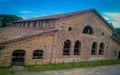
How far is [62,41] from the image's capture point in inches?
1027

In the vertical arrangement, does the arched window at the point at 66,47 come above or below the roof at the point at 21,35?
below

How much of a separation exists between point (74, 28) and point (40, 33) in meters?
6.63

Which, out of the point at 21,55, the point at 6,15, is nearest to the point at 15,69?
the point at 21,55

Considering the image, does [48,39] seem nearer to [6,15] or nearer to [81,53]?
[81,53]

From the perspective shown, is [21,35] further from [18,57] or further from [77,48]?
[77,48]

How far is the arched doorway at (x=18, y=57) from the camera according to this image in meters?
21.4

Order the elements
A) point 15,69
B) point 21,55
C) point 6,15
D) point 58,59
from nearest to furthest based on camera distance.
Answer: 1. point 15,69
2. point 21,55
3. point 58,59
4. point 6,15

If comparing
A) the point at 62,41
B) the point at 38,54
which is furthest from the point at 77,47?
the point at 38,54

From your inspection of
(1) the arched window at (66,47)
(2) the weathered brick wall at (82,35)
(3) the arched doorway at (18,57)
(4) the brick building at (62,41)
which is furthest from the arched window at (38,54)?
(1) the arched window at (66,47)

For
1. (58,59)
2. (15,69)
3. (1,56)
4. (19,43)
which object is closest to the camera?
(15,69)

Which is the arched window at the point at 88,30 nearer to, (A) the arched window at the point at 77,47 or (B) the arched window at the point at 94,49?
(B) the arched window at the point at 94,49

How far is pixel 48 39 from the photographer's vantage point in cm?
2420

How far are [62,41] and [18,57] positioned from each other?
728 cm

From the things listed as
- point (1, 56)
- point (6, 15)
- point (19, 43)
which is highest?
point (6, 15)
